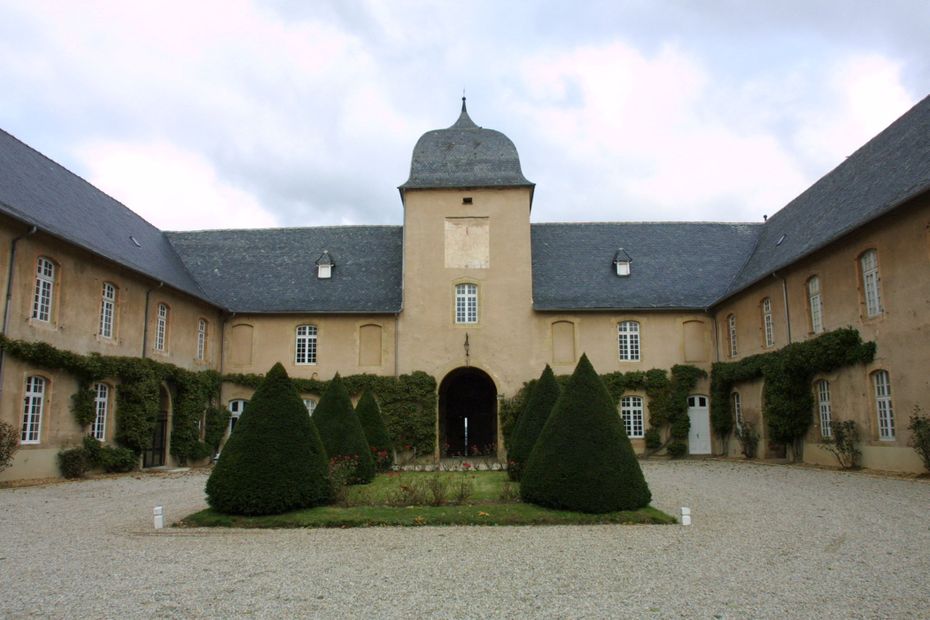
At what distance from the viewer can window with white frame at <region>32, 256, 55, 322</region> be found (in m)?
15.3

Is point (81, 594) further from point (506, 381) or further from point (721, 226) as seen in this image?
point (721, 226)

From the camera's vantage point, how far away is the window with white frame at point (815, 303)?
57.5 feet

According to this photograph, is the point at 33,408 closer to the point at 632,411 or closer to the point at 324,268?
the point at 324,268

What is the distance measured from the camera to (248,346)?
2367cm

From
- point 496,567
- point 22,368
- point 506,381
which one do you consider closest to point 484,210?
point 506,381

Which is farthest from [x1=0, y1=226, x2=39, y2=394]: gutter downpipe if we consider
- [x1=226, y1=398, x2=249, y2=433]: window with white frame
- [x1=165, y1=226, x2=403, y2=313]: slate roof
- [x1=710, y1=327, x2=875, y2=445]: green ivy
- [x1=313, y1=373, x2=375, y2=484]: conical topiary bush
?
[x1=710, y1=327, x2=875, y2=445]: green ivy

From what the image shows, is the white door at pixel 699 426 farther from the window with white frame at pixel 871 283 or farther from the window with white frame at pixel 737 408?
the window with white frame at pixel 871 283

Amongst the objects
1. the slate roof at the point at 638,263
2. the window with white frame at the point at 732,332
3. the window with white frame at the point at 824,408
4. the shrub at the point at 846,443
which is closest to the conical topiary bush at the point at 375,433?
the slate roof at the point at 638,263

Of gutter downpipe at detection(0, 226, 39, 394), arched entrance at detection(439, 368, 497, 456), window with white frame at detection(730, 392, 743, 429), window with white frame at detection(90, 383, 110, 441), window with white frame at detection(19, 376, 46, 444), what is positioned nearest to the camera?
gutter downpipe at detection(0, 226, 39, 394)

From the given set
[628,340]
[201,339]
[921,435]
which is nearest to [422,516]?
[921,435]

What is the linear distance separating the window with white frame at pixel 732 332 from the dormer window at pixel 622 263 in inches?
147

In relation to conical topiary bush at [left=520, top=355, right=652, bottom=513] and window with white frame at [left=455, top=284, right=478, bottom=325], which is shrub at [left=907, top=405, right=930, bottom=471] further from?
window with white frame at [left=455, top=284, right=478, bottom=325]

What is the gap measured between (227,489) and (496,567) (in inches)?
172

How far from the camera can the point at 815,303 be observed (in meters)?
17.8
